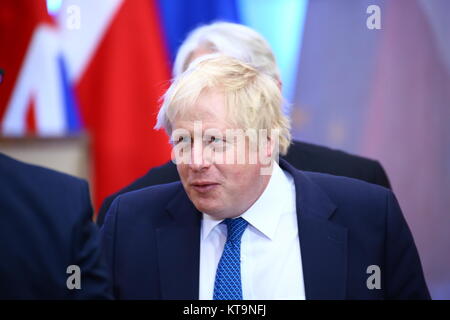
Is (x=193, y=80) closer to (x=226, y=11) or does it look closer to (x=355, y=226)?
(x=355, y=226)

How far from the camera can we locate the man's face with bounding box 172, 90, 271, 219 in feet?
4.96

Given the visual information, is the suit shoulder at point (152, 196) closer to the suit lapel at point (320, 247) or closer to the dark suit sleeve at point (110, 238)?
the dark suit sleeve at point (110, 238)

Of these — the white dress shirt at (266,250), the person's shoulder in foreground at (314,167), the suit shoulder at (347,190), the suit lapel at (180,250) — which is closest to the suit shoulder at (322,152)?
the person's shoulder in foreground at (314,167)

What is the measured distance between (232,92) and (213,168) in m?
0.18

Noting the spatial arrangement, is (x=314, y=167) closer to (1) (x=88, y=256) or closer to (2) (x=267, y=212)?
(2) (x=267, y=212)

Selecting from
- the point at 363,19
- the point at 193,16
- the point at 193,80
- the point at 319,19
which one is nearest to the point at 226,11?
the point at 193,16

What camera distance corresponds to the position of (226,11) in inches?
120

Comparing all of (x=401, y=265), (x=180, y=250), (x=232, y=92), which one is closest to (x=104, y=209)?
(x=180, y=250)

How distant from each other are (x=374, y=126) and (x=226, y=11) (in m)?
0.85

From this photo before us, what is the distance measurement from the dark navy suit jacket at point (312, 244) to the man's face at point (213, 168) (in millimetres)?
115

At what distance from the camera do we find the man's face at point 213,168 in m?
1.51

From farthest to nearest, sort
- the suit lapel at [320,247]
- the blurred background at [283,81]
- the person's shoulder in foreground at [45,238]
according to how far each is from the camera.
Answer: the blurred background at [283,81], the suit lapel at [320,247], the person's shoulder in foreground at [45,238]

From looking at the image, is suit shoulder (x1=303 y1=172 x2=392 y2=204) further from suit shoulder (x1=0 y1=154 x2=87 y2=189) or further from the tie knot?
suit shoulder (x1=0 y1=154 x2=87 y2=189)


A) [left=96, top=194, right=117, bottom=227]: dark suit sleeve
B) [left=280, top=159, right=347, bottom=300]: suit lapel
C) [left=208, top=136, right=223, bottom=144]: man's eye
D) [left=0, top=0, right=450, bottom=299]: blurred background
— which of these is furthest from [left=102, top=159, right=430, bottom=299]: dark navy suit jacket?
[left=0, top=0, right=450, bottom=299]: blurred background
